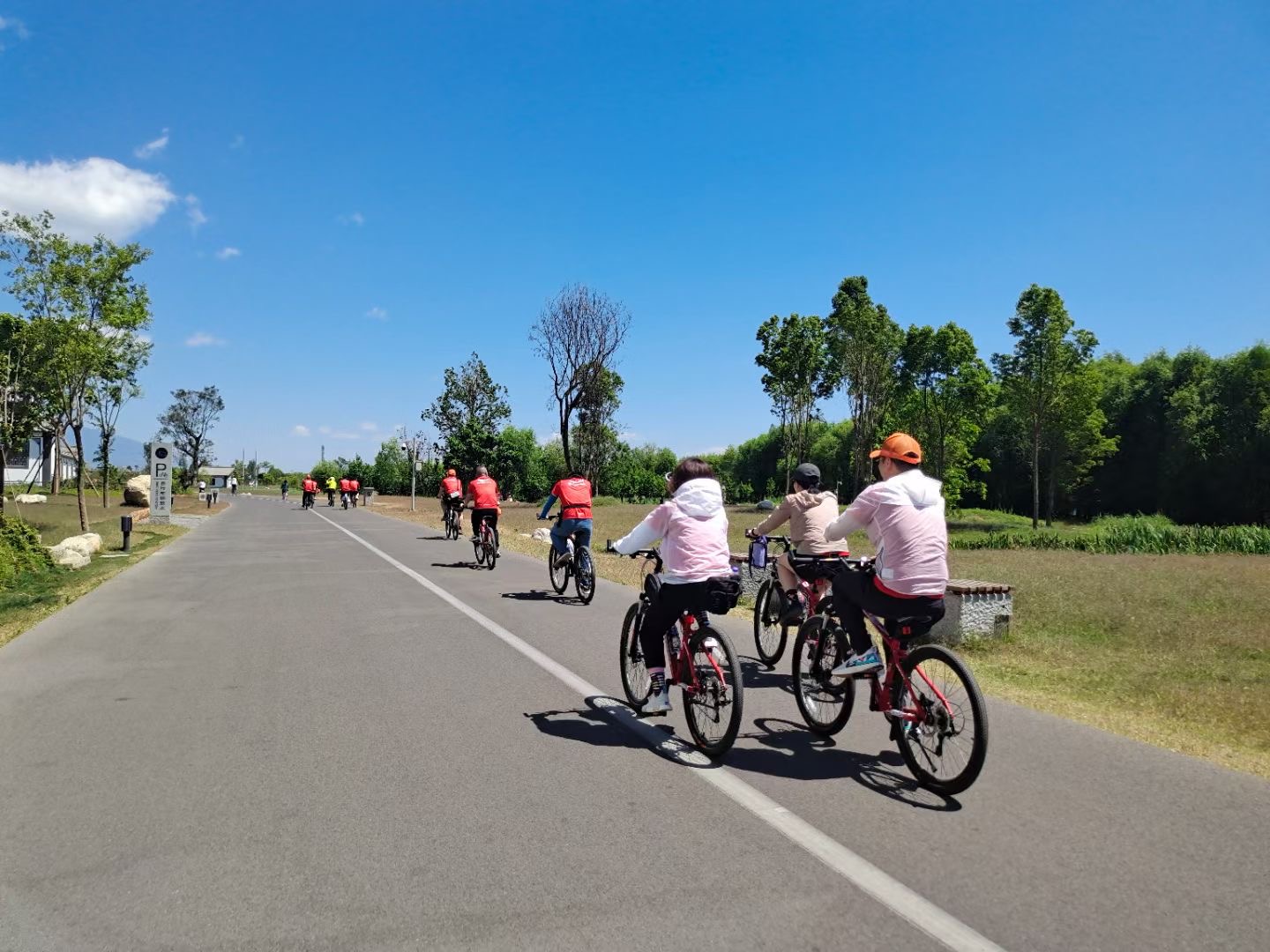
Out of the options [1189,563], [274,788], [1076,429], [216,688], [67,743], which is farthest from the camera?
[1076,429]

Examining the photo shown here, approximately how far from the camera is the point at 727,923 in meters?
3.21

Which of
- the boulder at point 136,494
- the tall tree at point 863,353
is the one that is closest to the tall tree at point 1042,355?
the tall tree at point 863,353

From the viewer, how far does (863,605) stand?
199 inches

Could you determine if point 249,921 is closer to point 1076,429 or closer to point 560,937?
point 560,937

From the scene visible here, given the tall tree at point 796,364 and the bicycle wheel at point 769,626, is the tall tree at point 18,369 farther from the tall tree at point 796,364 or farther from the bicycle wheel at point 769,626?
the tall tree at point 796,364

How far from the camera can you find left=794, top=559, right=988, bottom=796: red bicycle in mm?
4434

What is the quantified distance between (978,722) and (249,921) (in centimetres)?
334

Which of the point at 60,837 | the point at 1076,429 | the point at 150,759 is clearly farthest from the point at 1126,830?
the point at 1076,429

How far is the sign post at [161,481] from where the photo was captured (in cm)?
3154

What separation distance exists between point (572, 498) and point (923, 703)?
26.9 ft

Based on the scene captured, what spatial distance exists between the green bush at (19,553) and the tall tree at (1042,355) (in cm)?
4040

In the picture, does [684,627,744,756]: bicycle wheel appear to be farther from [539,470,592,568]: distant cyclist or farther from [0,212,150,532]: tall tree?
[0,212,150,532]: tall tree

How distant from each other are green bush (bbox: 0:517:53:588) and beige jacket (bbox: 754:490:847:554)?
498 inches

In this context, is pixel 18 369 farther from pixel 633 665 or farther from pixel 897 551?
pixel 897 551
